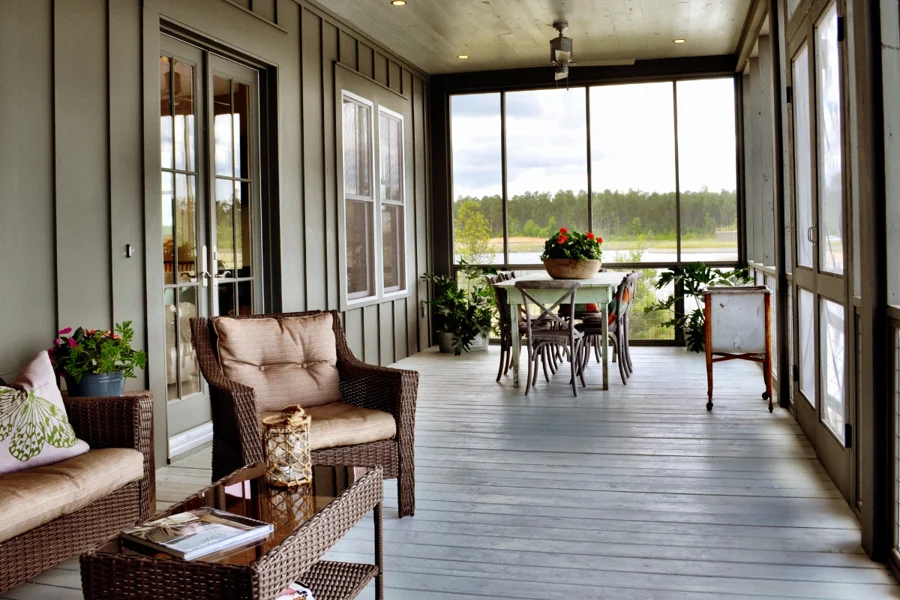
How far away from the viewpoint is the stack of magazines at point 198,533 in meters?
1.88

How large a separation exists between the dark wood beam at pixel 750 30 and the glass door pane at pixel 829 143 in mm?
2228

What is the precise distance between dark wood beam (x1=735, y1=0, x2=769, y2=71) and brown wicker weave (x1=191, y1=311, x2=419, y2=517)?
423cm

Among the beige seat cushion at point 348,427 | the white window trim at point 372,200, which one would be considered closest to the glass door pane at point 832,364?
the beige seat cushion at point 348,427

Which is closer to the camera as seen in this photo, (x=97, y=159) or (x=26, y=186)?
(x=26, y=186)

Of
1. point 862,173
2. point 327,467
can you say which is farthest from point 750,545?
point 327,467

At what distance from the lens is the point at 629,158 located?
884 cm

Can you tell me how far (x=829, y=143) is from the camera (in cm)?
363

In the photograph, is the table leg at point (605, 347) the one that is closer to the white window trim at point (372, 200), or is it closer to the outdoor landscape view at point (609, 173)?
the white window trim at point (372, 200)

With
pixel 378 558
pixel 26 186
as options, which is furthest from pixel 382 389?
pixel 26 186

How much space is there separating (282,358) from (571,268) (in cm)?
339

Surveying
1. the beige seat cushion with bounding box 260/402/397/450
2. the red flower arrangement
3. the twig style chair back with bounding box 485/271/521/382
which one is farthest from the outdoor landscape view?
the beige seat cushion with bounding box 260/402/397/450

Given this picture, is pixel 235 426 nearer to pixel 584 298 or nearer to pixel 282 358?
pixel 282 358

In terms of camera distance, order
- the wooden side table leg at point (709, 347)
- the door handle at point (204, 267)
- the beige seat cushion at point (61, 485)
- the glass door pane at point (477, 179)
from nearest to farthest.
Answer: the beige seat cushion at point (61, 485)
the door handle at point (204, 267)
the wooden side table leg at point (709, 347)
the glass door pane at point (477, 179)

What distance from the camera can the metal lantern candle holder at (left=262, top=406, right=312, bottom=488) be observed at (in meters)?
2.41
